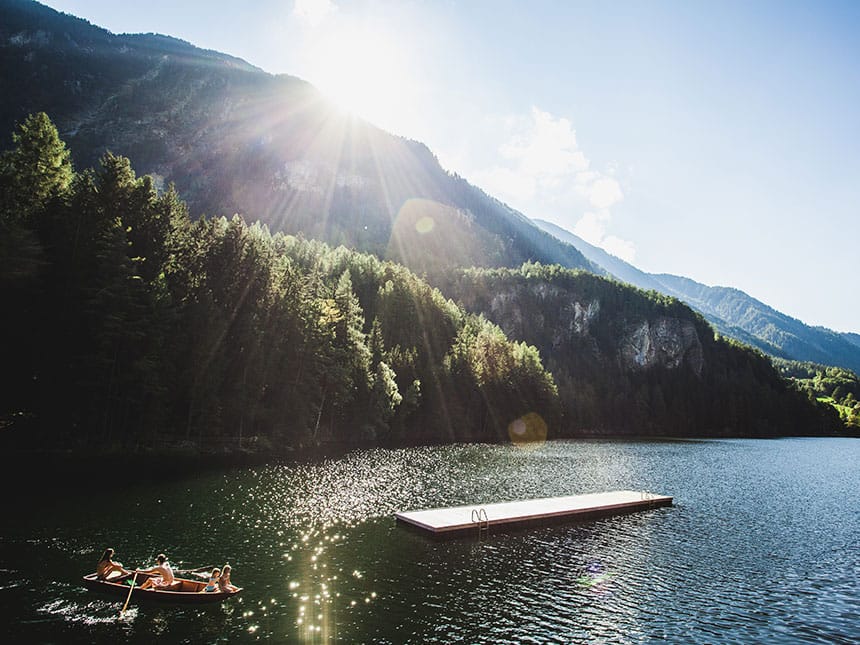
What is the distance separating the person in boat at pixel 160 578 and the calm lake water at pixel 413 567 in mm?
1036

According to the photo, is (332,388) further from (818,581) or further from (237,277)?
(818,581)

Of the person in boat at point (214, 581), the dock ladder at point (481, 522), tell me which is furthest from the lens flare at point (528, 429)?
the person in boat at point (214, 581)

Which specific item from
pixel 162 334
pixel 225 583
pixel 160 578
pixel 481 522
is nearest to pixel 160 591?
pixel 160 578

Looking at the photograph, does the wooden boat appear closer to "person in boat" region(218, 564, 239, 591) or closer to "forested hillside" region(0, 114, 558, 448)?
"person in boat" region(218, 564, 239, 591)

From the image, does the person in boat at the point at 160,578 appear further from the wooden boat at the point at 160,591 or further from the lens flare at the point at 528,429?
the lens flare at the point at 528,429

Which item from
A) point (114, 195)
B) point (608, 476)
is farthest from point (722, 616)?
point (114, 195)

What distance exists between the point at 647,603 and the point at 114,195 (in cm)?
7074

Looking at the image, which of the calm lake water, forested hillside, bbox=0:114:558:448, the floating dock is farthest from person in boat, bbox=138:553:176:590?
forested hillside, bbox=0:114:558:448

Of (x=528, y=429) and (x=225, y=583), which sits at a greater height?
(x=528, y=429)

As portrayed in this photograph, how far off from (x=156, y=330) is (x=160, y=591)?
46.5 metres

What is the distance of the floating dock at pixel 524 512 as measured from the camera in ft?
121

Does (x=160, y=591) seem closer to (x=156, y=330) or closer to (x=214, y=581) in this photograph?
(x=214, y=581)

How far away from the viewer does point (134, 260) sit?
195 ft

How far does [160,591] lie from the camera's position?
2130 cm
